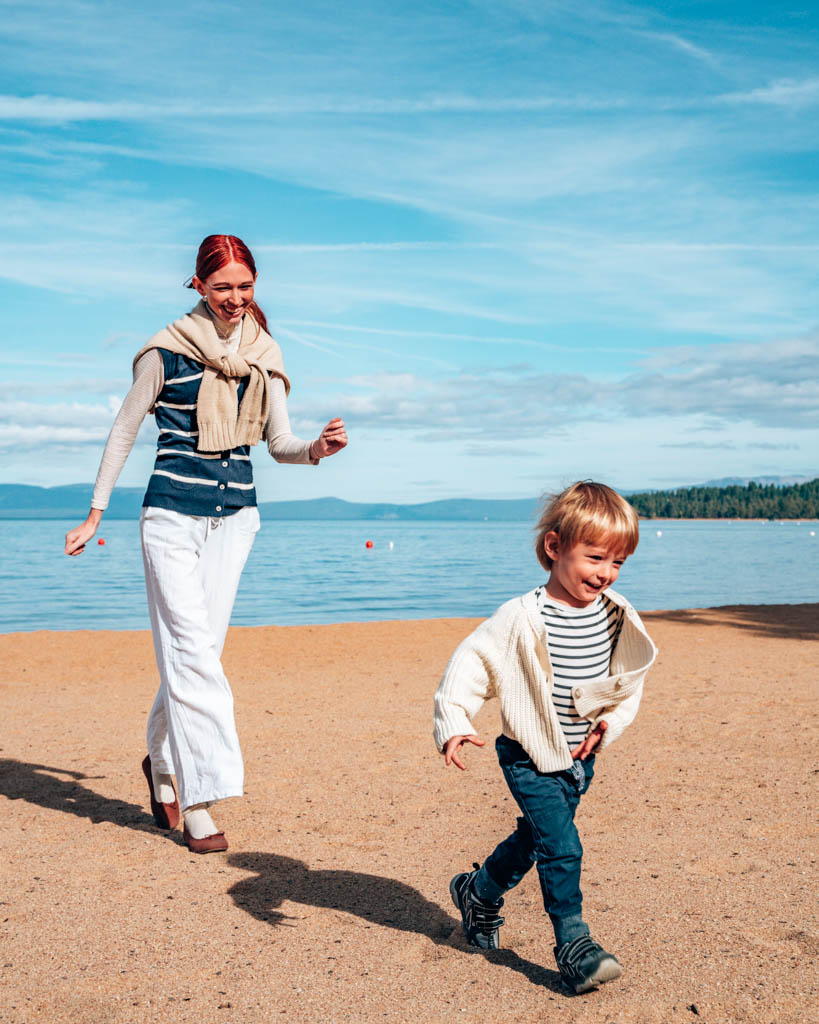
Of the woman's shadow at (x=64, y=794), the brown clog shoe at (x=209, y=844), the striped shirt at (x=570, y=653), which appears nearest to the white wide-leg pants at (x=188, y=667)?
the brown clog shoe at (x=209, y=844)

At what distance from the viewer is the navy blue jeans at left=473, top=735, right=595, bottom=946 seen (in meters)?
2.86

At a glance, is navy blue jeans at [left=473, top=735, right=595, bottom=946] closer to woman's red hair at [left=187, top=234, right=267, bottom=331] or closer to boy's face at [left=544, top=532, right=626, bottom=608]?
boy's face at [left=544, top=532, right=626, bottom=608]

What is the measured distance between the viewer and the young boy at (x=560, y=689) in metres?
2.86

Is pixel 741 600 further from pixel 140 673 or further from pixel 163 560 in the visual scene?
pixel 163 560

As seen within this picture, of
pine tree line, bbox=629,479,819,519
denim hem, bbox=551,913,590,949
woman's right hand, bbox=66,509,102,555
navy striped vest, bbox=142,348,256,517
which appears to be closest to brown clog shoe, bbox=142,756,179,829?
woman's right hand, bbox=66,509,102,555

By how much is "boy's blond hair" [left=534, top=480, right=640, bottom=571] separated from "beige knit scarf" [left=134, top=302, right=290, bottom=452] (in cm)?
177

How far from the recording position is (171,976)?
302 cm

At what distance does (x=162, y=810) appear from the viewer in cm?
461

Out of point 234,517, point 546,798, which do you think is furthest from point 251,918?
point 234,517

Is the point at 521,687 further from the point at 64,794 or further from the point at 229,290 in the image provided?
the point at 64,794

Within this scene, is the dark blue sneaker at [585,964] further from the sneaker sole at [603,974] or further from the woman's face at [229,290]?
the woman's face at [229,290]

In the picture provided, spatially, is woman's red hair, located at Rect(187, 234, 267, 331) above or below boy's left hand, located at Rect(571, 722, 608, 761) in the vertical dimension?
above

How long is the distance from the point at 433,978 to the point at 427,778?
2.51m

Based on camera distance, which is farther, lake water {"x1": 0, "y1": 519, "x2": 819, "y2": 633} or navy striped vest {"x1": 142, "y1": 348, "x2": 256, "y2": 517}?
lake water {"x1": 0, "y1": 519, "x2": 819, "y2": 633}
